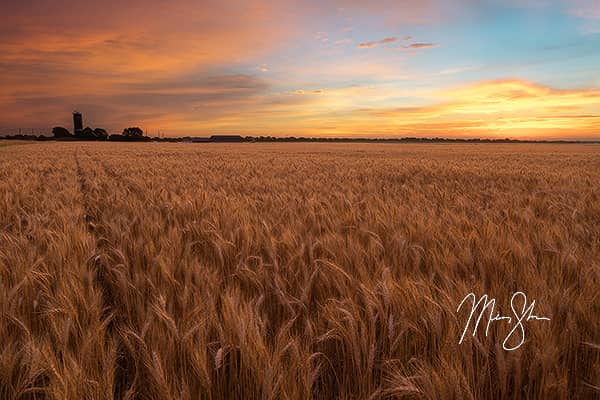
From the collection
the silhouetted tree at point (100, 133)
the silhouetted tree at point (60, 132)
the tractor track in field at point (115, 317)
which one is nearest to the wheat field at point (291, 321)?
the tractor track in field at point (115, 317)

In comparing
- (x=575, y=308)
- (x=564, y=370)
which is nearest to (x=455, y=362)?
(x=564, y=370)

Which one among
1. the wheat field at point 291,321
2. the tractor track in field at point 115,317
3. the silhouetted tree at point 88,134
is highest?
the silhouetted tree at point 88,134

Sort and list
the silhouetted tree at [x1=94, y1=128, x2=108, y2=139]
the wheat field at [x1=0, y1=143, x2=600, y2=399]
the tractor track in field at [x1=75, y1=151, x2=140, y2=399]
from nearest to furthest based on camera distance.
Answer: the wheat field at [x1=0, y1=143, x2=600, y2=399]
the tractor track in field at [x1=75, y1=151, x2=140, y2=399]
the silhouetted tree at [x1=94, y1=128, x2=108, y2=139]

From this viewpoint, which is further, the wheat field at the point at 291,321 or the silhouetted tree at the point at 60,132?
the silhouetted tree at the point at 60,132

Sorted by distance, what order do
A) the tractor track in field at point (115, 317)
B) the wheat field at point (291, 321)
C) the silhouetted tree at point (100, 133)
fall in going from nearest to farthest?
the wheat field at point (291, 321)
the tractor track in field at point (115, 317)
the silhouetted tree at point (100, 133)

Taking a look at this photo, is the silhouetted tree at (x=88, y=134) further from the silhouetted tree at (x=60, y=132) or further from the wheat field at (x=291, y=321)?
the wheat field at (x=291, y=321)

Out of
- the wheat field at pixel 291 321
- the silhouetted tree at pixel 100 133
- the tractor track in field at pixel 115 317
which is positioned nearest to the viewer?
the wheat field at pixel 291 321

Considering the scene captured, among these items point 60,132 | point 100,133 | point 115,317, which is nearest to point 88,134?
point 100,133

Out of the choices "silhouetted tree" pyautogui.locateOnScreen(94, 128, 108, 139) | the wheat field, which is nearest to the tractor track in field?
the wheat field

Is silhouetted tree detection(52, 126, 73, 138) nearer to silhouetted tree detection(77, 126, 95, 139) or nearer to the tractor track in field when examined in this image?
silhouetted tree detection(77, 126, 95, 139)
